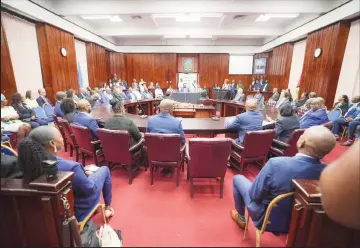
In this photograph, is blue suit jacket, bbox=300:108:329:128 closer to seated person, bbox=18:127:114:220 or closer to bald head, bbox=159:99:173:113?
bald head, bbox=159:99:173:113

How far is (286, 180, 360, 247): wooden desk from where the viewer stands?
104cm

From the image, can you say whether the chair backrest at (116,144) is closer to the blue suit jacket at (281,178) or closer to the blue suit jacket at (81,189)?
the blue suit jacket at (81,189)

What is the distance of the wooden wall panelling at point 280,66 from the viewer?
868 cm

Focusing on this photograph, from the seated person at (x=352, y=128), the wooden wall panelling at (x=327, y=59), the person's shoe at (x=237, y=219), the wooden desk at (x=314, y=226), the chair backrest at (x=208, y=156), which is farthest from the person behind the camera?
the wooden wall panelling at (x=327, y=59)

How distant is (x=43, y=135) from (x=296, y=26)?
9.45m

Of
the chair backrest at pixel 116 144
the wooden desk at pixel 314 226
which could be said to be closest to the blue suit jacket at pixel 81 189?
the chair backrest at pixel 116 144

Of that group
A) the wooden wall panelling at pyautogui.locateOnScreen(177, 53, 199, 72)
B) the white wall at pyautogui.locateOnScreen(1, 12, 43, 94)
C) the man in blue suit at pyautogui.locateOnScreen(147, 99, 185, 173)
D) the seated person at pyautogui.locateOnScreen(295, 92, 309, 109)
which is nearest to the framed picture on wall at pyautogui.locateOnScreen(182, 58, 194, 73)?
the wooden wall panelling at pyautogui.locateOnScreen(177, 53, 199, 72)

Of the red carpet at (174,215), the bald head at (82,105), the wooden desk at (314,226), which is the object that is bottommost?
the red carpet at (174,215)

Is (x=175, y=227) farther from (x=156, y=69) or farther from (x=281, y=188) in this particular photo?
(x=156, y=69)

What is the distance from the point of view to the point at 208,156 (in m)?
2.25

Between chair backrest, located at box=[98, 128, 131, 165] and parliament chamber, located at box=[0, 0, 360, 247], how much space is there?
18 millimetres

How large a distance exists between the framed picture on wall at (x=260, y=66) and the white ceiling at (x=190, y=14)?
1075 mm

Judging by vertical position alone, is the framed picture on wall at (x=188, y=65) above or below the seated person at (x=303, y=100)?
above

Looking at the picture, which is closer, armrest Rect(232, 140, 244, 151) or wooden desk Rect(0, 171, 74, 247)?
wooden desk Rect(0, 171, 74, 247)
